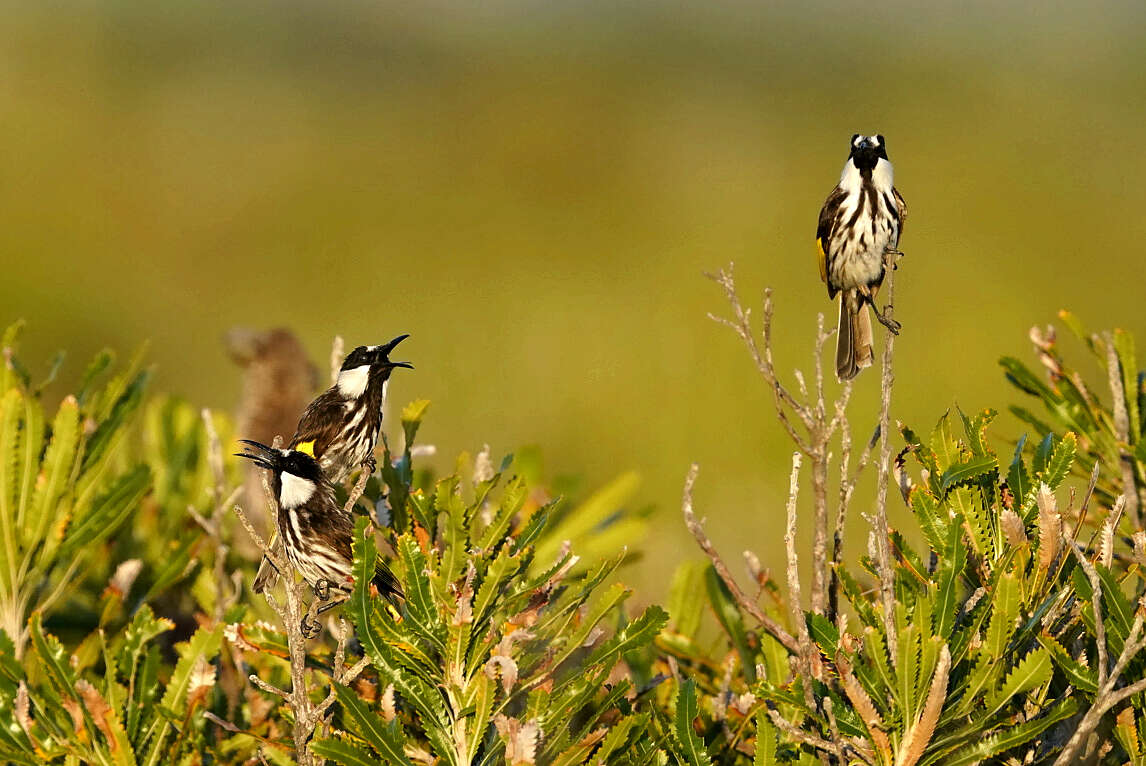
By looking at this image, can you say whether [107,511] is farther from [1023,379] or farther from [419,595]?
[1023,379]

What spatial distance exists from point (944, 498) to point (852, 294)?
1.53 metres

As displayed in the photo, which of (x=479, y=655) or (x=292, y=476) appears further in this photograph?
(x=292, y=476)

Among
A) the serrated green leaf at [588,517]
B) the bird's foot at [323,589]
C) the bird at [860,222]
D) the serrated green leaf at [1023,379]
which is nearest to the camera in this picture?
the bird's foot at [323,589]

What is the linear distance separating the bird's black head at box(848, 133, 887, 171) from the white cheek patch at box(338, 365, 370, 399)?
1.60 metres

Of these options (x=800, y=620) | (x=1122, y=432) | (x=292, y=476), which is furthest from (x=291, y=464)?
(x=1122, y=432)

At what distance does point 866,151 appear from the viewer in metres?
3.70

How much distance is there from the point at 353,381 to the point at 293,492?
73 centimetres

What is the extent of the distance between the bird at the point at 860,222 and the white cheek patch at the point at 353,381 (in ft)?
4.70

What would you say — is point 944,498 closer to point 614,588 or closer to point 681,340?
point 614,588

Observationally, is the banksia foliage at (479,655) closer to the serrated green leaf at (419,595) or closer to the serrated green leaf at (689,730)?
the serrated green leaf at (419,595)

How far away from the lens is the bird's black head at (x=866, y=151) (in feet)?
11.9

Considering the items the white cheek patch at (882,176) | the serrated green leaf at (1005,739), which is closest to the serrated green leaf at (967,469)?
the serrated green leaf at (1005,739)

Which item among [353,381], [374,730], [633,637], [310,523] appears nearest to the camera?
[374,730]

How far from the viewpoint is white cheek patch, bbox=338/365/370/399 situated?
12.8 ft
